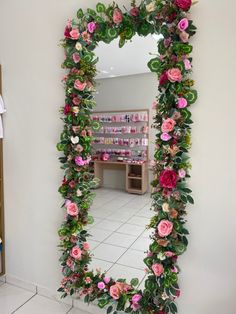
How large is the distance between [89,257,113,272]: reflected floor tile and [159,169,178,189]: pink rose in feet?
2.75

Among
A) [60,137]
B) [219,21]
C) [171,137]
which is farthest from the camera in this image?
[60,137]

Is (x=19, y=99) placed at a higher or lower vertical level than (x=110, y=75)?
lower

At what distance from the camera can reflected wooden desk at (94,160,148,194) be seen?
6.04ft

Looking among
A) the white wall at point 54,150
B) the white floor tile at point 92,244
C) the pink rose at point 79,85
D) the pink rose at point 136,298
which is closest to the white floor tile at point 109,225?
the white floor tile at point 92,244

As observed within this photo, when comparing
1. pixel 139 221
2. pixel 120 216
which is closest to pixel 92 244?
pixel 120 216

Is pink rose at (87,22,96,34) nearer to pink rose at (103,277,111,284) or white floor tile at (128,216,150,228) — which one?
white floor tile at (128,216,150,228)

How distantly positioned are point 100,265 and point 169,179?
3.04ft

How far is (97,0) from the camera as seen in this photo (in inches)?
66.7

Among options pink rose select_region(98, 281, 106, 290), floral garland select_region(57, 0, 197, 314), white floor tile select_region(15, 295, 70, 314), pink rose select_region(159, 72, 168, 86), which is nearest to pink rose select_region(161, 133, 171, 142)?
floral garland select_region(57, 0, 197, 314)

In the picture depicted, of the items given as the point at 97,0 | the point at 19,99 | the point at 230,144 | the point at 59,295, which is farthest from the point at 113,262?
the point at 97,0

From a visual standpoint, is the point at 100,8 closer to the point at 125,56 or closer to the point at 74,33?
the point at 74,33

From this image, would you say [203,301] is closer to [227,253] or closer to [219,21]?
[227,253]

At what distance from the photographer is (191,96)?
1.39m

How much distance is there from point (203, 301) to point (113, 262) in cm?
66
